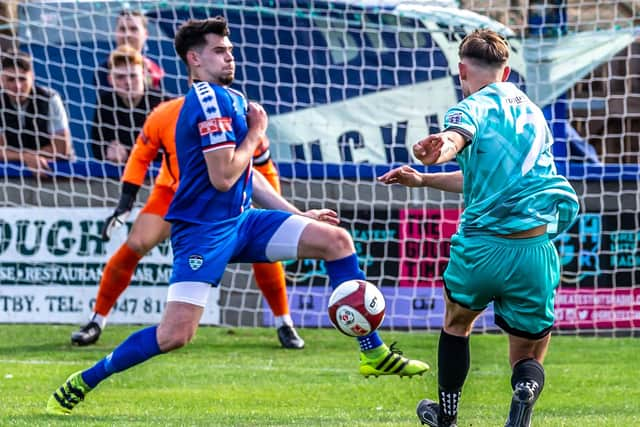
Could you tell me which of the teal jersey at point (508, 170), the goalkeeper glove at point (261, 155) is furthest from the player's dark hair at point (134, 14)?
the teal jersey at point (508, 170)

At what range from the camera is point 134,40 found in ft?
37.2

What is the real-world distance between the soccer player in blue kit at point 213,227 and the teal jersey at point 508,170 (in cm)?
141

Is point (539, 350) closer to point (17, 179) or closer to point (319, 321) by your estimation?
point (319, 321)

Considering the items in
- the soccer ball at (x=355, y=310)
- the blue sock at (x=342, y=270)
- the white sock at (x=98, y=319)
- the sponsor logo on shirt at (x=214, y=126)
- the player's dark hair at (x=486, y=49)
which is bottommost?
the white sock at (x=98, y=319)

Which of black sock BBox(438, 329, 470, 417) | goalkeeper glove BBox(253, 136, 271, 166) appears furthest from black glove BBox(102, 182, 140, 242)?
black sock BBox(438, 329, 470, 417)

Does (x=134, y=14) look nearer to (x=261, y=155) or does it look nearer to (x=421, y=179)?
(x=261, y=155)

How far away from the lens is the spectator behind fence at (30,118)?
446 inches

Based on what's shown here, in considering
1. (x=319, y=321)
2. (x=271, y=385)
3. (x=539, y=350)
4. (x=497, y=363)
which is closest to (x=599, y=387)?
(x=497, y=363)

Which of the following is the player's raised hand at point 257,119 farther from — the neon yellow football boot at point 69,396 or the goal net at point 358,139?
the goal net at point 358,139

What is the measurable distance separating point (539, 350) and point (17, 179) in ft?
21.7

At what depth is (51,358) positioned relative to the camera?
9047mm

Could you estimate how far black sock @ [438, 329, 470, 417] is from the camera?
5.42m

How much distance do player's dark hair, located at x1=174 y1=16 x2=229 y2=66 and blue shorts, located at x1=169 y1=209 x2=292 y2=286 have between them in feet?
2.92

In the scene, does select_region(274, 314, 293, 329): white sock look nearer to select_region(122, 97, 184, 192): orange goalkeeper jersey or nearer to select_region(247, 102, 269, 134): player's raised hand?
select_region(122, 97, 184, 192): orange goalkeeper jersey
